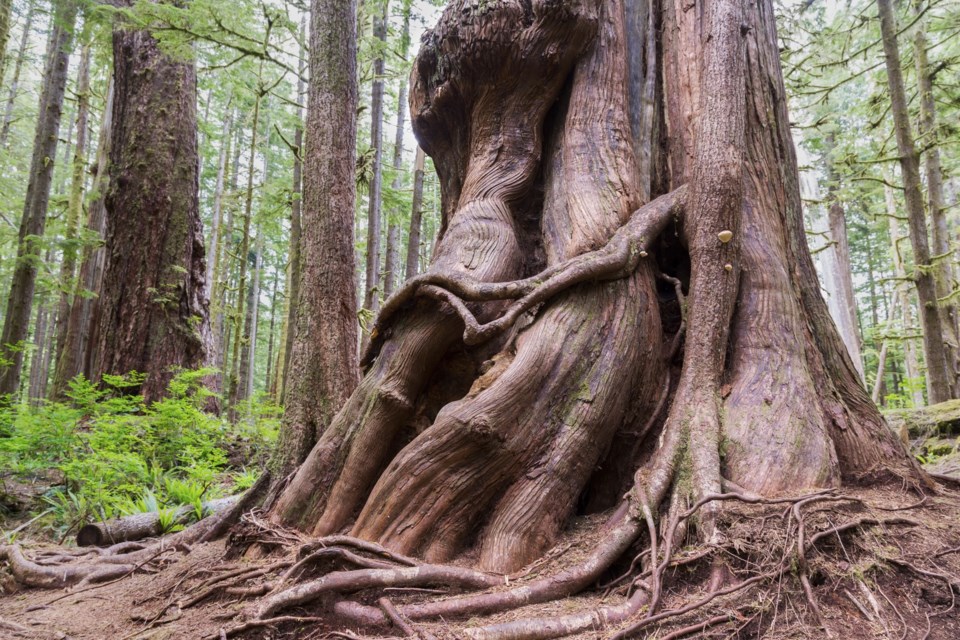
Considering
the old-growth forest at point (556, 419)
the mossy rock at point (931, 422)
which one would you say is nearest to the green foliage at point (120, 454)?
the old-growth forest at point (556, 419)

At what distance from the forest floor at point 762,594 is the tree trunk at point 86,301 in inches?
258

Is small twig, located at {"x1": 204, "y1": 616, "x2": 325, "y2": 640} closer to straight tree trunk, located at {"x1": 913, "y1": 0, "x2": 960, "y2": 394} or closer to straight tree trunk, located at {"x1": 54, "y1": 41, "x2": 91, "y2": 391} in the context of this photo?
straight tree trunk, located at {"x1": 54, "y1": 41, "x2": 91, "y2": 391}

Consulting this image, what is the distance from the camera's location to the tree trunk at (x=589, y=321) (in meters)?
2.62

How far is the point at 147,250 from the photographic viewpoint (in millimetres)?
7645

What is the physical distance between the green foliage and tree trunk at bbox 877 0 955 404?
30.3 ft

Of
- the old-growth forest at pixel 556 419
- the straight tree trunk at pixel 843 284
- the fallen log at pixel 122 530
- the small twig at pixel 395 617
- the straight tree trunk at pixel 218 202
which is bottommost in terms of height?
the fallen log at pixel 122 530

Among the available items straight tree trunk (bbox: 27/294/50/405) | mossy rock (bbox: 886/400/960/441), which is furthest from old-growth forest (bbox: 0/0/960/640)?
straight tree trunk (bbox: 27/294/50/405)

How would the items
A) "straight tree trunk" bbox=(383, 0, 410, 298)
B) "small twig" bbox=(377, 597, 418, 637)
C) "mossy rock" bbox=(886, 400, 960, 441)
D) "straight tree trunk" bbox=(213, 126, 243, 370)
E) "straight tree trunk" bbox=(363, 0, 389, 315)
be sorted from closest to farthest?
1. "small twig" bbox=(377, 597, 418, 637)
2. "mossy rock" bbox=(886, 400, 960, 441)
3. "straight tree trunk" bbox=(363, 0, 389, 315)
4. "straight tree trunk" bbox=(383, 0, 410, 298)
5. "straight tree trunk" bbox=(213, 126, 243, 370)

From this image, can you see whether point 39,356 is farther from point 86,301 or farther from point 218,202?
point 86,301

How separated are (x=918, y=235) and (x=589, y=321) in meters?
7.64

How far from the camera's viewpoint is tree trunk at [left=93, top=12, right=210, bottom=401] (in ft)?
24.2

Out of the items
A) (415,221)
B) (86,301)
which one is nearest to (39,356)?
(86,301)

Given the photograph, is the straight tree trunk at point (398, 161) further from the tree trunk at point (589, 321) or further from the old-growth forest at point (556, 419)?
the tree trunk at point (589, 321)

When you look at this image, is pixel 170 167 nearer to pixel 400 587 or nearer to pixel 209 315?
pixel 209 315
